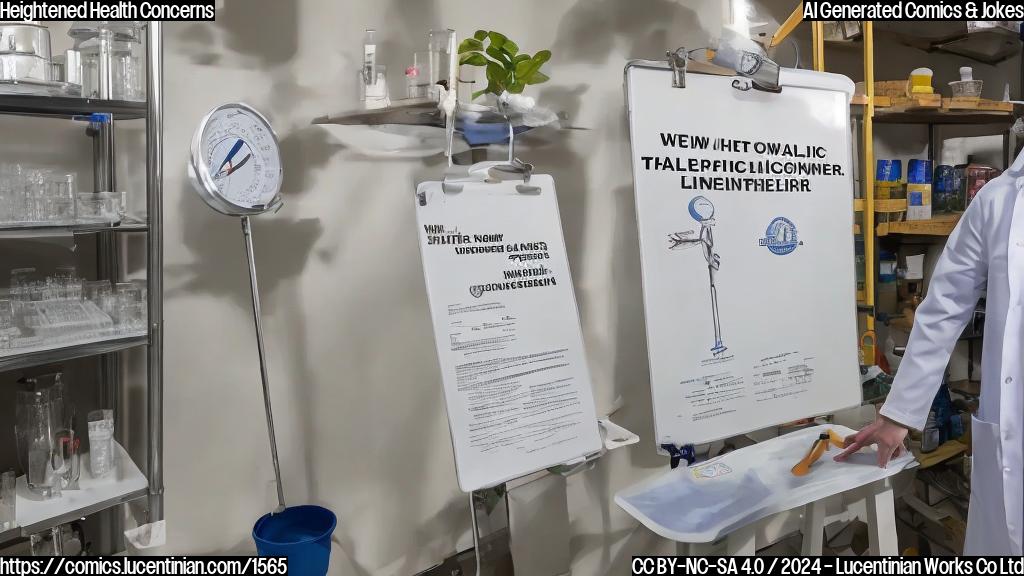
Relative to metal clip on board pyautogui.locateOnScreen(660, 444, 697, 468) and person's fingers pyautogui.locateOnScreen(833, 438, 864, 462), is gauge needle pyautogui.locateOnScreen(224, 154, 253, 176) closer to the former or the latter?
metal clip on board pyautogui.locateOnScreen(660, 444, 697, 468)

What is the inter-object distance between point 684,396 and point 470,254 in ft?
2.28

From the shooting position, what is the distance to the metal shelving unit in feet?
4.47

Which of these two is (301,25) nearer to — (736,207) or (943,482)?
(736,207)

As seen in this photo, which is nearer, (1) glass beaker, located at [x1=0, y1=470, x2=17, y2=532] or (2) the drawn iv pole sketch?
(1) glass beaker, located at [x1=0, y1=470, x2=17, y2=532]

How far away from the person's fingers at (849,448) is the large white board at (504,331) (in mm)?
632

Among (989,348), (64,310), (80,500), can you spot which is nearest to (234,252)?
(64,310)

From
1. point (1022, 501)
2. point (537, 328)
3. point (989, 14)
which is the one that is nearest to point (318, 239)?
point (537, 328)

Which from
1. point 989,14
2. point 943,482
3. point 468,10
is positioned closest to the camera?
point 468,10

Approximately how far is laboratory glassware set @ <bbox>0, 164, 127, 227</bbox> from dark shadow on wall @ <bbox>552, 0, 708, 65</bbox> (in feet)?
4.60

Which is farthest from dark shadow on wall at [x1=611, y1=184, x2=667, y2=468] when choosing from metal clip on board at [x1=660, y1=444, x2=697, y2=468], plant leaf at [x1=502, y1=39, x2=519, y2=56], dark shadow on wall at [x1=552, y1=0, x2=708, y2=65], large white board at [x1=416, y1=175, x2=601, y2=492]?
plant leaf at [x1=502, y1=39, x2=519, y2=56]

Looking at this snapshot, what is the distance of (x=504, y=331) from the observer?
1.72m

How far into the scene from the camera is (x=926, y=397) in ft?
5.97

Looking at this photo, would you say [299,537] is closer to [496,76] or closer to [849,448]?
[496,76]

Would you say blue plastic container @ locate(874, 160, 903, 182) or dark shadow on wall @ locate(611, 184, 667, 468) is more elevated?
blue plastic container @ locate(874, 160, 903, 182)
